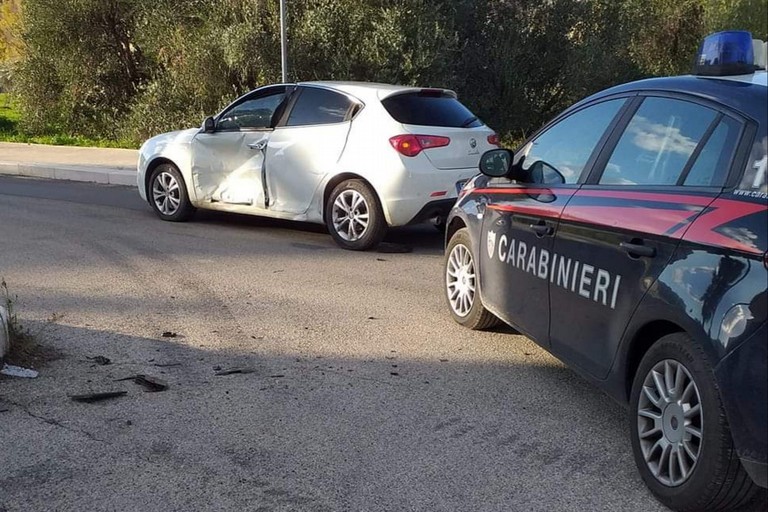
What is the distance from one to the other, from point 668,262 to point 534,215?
4.22ft

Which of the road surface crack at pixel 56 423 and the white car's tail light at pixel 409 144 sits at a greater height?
the white car's tail light at pixel 409 144

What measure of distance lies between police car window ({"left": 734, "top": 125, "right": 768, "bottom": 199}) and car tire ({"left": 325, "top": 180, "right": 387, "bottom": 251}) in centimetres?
531

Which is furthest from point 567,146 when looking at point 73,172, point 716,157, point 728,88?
point 73,172

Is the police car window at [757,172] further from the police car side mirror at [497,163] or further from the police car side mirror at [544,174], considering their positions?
the police car side mirror at [497,163]

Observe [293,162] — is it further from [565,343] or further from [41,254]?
[565,343]

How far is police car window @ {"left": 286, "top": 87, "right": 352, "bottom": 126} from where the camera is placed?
28.1ft

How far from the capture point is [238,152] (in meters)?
9.18

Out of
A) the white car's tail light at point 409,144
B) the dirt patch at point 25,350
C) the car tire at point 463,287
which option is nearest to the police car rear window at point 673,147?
the car tire at point 463,287

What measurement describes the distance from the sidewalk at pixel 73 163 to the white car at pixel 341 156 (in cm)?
472

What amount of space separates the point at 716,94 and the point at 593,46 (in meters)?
14.4

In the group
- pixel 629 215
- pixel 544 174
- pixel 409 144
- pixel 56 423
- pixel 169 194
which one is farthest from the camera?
pixel 169 194

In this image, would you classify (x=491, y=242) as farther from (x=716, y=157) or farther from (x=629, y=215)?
(x=716, y=157)

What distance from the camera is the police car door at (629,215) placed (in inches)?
131

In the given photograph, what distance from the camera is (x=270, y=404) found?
4391 millimetres
